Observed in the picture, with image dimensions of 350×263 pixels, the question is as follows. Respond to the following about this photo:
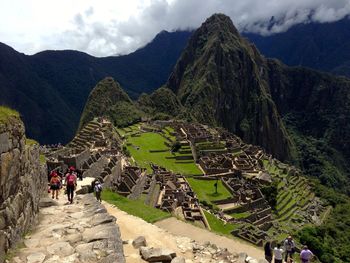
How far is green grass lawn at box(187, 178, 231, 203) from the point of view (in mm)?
46644

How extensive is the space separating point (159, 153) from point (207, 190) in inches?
759

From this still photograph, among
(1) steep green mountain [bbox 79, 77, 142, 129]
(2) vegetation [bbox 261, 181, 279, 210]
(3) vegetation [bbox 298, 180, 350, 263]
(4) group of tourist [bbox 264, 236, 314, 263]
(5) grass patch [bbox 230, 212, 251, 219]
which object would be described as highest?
(1) steep green mountain [bbox 79, 77, 142, 129]

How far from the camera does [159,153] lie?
67.3m

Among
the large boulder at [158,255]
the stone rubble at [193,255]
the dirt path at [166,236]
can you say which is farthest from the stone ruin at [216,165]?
the large boulder at [158,255]

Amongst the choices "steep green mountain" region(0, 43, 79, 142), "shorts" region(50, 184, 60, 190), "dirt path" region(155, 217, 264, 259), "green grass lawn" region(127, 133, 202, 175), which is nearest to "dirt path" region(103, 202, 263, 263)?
"dirt path" region(155, 217, 264, 259)

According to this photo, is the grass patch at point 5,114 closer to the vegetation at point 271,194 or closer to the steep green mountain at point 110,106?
the vegetation at point 271,194

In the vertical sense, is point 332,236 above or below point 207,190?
below

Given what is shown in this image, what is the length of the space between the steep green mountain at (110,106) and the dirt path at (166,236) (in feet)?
269

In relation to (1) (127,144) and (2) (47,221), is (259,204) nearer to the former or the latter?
(1) (127,144)

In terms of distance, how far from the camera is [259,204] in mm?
48188

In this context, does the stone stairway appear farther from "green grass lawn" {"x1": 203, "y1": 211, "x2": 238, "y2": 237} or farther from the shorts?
"green grass lawn" {"x1": 203, "y1": 211, "x2": 238, "y2": 237}

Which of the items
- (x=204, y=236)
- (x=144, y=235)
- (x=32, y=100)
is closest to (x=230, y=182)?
(x=204, y=236)

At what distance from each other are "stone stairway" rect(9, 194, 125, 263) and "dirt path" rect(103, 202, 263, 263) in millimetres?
971

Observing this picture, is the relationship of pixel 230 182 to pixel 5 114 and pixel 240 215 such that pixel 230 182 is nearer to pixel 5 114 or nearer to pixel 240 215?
pixel 240 215
